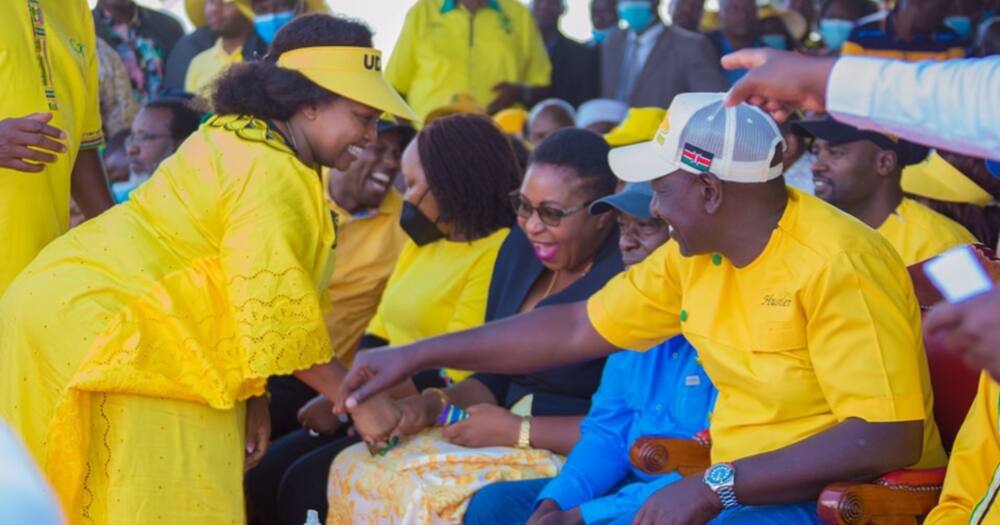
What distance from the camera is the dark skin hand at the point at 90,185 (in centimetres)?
463

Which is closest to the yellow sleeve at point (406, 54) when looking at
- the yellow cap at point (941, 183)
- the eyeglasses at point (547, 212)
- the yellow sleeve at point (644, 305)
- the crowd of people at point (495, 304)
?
the crowd of people at point (495, 304)

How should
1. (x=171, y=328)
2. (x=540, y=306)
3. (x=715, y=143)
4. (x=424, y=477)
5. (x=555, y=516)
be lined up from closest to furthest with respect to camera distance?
(x=715, y=143) < (x=555, y=516) < (x=171, y=328) < (x=424, y=477) < (x=540, y=306)

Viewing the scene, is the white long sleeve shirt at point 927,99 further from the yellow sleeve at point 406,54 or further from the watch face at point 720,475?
the yellow sleeve at point 406,54

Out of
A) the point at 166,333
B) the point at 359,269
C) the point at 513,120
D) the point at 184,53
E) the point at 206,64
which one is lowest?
the point at 513,120

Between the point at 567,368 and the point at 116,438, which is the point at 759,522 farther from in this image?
the point at 116,438

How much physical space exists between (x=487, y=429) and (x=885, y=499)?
1452 mm

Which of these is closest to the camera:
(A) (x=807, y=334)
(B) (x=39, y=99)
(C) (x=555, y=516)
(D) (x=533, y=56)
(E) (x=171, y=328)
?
(A) (x=807, y=334)

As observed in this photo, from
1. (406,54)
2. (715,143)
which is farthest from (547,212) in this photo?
(406,54)

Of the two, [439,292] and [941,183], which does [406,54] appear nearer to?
[439,292]

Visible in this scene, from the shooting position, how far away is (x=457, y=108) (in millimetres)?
6766

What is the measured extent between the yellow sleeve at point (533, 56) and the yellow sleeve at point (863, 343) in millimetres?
5707

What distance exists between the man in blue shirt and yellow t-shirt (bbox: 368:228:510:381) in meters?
1.00

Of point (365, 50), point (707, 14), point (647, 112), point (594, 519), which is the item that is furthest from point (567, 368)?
point (707, 14)

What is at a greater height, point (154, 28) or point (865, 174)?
point (865, 174)
